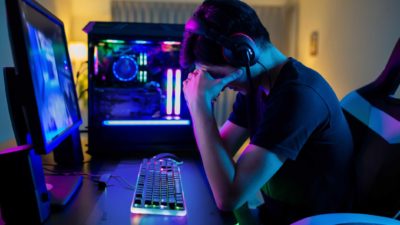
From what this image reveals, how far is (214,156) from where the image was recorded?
0.80 m

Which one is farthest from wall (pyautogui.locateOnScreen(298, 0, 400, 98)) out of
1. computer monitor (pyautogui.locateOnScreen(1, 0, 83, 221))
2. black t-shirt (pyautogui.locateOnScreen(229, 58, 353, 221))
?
computer monitor (pyautogui.locateOnScreen(1, 0, 83, 221))

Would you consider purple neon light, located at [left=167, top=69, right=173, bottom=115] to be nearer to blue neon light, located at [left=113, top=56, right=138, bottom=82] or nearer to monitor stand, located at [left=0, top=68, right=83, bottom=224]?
blue neon light, located at [left=113, top=56, right=138, bottom=82]

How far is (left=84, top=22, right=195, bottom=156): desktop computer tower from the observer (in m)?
1.27

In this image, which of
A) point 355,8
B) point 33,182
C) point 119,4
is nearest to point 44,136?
point 33,182

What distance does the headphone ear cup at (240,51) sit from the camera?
826 mm

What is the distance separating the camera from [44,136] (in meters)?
0.65

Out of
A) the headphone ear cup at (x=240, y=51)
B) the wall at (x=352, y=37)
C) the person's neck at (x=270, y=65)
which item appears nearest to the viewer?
the headphone ear cup at (x=240, y=51)

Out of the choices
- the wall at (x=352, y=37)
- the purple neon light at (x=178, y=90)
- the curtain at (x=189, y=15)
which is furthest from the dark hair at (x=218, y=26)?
the curtain at (x=189, y=15)

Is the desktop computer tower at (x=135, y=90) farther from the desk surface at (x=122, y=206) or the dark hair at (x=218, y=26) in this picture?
the dark hair at (x=218, y=26)

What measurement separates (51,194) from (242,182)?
438 millimetres

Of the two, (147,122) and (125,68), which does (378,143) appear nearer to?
(147,122)

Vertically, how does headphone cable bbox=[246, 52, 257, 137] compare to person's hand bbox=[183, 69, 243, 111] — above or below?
below

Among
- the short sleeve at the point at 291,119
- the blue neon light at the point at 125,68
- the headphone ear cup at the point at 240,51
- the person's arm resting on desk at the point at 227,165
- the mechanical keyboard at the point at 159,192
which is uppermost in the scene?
the headphone ear cup at the point at 240,51

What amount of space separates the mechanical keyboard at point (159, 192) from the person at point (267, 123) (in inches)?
3.6
